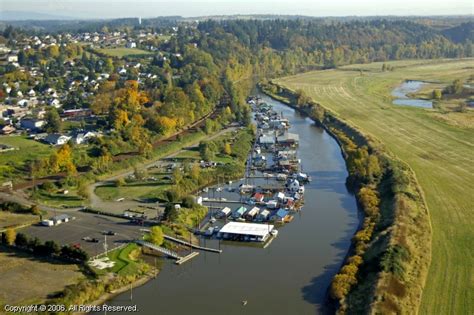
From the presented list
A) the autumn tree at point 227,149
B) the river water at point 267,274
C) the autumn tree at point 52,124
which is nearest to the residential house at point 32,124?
the autumn tree at point 52,124

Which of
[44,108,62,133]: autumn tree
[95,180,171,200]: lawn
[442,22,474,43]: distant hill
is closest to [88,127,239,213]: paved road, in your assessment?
[95,180,171,200]: lawn

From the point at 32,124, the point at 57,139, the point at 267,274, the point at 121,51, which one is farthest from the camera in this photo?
the point at 121,51

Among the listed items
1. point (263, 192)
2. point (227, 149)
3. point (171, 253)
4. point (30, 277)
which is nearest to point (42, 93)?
point (227, 149)

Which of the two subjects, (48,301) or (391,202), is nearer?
(48,301)

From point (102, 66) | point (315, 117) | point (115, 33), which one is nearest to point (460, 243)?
point (315, 117)

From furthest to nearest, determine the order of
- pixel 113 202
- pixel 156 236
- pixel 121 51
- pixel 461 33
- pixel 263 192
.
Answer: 1. pixel 461 33
2. pixel 121 51
3. pixel 263 192
4. pixel 113 202
5. pixel 156 236

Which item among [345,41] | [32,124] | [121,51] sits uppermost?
[345,41]

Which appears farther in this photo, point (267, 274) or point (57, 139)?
point (57, 139)

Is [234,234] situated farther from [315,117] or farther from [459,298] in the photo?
[315,117]

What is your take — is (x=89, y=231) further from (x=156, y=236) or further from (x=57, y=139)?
(x=57, y=139)
